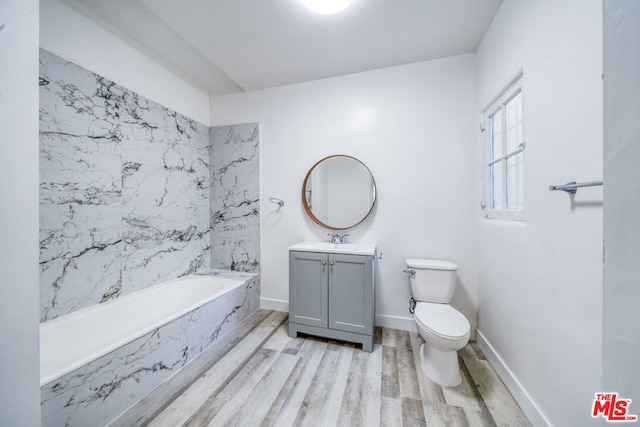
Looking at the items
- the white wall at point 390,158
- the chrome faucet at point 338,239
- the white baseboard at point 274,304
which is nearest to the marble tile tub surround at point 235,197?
the white wall at point 390,158

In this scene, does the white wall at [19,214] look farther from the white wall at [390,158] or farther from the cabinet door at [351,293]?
the white wall at [390,158]

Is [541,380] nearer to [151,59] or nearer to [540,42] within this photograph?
[540,42]

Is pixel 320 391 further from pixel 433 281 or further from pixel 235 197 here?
pixel 235 197

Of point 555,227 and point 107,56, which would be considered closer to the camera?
point 555,227

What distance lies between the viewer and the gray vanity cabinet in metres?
1.88

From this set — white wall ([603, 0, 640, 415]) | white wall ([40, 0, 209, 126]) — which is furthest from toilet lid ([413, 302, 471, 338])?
white wall ([40, 0, 209, 126])

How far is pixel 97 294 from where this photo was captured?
5.78 ft

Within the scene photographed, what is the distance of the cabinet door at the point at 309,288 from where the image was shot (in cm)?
199

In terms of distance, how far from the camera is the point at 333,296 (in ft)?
6.44

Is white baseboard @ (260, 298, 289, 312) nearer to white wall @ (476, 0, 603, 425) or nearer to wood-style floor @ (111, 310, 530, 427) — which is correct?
wood-style floor @ (111, 310, 530, 427)

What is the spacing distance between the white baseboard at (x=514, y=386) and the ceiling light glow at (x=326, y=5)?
2608mm

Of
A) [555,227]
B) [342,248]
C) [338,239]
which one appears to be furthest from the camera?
[338,239]

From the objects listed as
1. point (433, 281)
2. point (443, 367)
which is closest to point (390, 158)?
point (433, 281)

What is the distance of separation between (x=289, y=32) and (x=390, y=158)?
1.38 m
